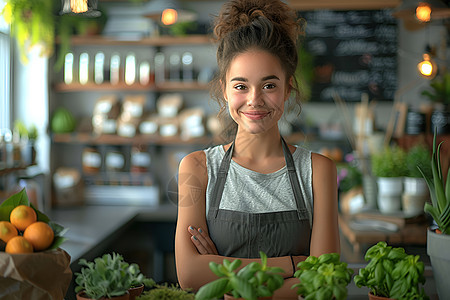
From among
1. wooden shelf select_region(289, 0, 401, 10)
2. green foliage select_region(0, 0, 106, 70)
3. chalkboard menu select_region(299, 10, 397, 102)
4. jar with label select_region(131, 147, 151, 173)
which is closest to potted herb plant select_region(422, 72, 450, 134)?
chalkboard menu select_region(299, 10, 397, 102)

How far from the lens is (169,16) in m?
3.70

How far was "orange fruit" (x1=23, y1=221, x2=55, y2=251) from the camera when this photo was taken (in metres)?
0.97

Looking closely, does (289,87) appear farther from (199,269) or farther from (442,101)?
(442,101)

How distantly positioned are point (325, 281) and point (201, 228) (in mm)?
693

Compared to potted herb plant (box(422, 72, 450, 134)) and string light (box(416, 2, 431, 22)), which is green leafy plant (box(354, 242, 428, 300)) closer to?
string light (box(416, 2, 431, 22))

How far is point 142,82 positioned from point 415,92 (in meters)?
2.42

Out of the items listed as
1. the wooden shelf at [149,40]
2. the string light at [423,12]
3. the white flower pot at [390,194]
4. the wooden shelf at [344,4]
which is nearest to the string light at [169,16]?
the wooden shelf at [149,40]

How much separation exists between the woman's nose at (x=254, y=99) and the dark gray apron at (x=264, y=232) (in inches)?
11.5

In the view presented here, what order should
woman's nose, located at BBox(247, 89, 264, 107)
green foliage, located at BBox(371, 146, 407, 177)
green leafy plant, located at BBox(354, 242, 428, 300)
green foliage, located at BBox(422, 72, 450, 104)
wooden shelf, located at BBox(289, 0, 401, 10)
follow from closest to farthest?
green leafy plant, located at BBox(354, 242, 428, 300)
woman's nose, located at BBox(247, 89, 264, 107)
green foliage, located at BBox(371, 146, 407, 177)
green foliage, located at BBox(422, 72, 450, 104)
wooden shelf, located at BBox(289, 0, 401, 10)

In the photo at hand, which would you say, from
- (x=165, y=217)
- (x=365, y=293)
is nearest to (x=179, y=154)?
(x=165, y=217)

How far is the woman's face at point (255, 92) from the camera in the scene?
4.53 feet

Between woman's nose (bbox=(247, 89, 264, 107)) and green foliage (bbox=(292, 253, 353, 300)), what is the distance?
1.74ft

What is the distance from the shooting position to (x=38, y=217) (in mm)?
1038

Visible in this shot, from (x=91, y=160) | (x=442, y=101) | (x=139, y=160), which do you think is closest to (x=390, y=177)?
(x=442, y=101)
